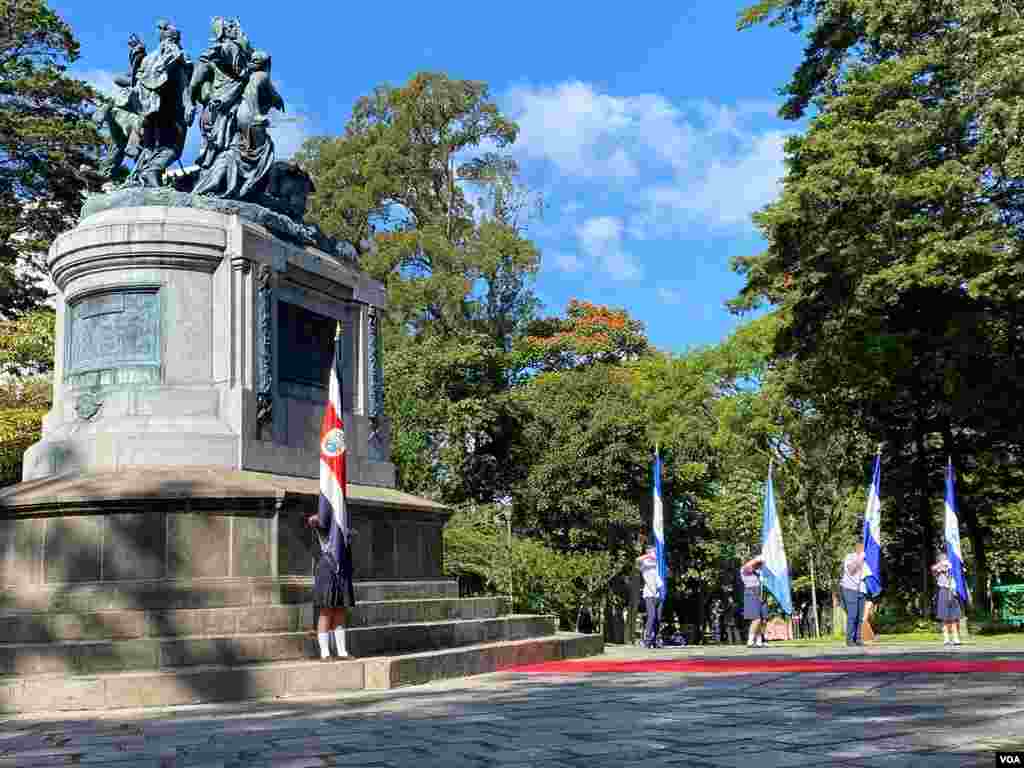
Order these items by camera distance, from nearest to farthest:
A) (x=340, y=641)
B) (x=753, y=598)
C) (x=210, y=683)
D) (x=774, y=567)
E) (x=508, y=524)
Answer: (x=210, y=683)
(x=340, y=641)
(x=753, y=598)
(x=774, y=567)
(x=508, y=524)

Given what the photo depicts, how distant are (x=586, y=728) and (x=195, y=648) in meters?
4.97

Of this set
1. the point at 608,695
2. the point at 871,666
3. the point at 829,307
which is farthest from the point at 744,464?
the point at 608,695

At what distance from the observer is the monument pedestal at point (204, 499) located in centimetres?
1138

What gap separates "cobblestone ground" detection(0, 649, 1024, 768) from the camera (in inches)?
263

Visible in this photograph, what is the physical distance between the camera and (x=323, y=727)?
334 inches

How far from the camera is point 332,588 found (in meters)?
11.6

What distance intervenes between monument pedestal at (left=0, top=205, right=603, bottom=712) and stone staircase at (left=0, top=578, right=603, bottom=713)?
0.02m

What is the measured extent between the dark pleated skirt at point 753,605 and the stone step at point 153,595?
9.07 metres

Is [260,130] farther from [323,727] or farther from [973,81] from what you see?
[973,81]

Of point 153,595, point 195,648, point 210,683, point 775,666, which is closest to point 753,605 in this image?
point 775,666

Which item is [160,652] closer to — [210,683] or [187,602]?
[210,683]

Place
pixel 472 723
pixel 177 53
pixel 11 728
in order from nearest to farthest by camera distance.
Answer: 1. pixel 472 723
2. pixel 11 728
3. pixel 177 53

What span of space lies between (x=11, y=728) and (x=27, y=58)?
27955mm

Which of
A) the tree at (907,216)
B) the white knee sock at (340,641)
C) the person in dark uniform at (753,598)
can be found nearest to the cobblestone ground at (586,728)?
the white knee sock at (340,641)
